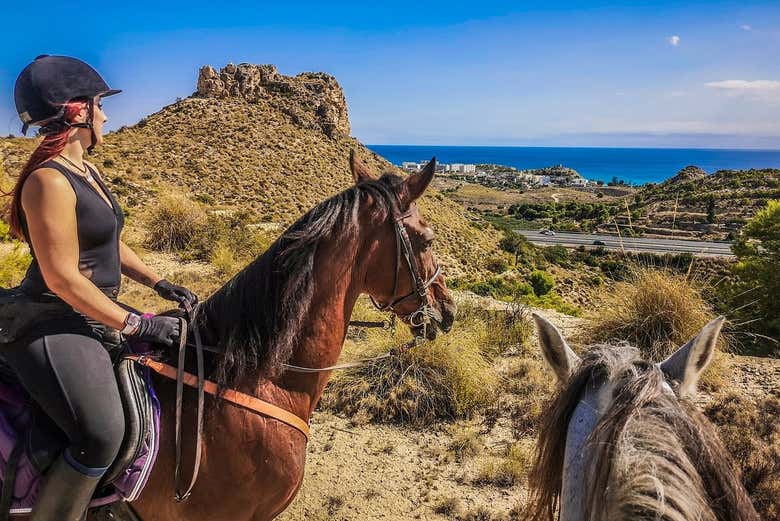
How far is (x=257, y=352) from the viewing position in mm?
2178

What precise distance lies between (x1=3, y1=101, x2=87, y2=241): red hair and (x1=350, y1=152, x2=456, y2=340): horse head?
1.29m

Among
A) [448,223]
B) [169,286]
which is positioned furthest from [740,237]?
[448,223]

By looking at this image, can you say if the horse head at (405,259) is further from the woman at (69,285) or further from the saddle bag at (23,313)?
the saddle bag at (23,313)

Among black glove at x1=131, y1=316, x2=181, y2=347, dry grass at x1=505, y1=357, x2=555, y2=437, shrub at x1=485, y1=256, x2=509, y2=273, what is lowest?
shrub at x1=485, y1=256, x2=509, y2=273

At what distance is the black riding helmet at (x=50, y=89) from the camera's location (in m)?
1.79

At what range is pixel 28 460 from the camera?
1840mm

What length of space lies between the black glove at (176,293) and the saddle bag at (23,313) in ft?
1.75

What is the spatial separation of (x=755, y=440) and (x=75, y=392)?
5.30 meters

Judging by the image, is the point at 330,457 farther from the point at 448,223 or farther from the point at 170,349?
the point at 448,223

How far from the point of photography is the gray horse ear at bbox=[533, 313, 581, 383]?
1646 mm

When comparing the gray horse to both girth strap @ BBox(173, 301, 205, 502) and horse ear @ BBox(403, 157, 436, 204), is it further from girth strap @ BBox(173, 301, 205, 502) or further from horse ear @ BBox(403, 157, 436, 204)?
girth strap @ BBox(173, 301, 205, 502)

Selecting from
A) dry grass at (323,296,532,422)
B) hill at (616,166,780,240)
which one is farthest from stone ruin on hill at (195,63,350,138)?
dry grass at (323,296,532,422)

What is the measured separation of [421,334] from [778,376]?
664 cm

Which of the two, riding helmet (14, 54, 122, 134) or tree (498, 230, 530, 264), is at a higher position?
riding helmet (14, 54, 122, 134)
